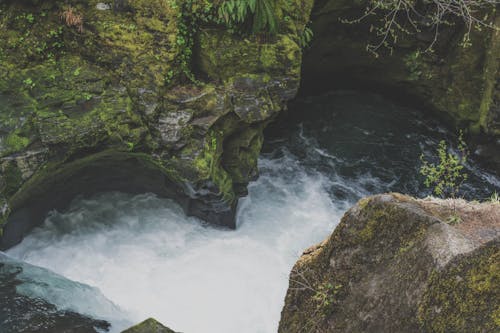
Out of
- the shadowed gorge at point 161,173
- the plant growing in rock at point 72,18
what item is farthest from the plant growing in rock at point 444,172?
the plant growing in rock at point 72,18

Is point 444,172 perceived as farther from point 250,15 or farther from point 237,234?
point 250,15

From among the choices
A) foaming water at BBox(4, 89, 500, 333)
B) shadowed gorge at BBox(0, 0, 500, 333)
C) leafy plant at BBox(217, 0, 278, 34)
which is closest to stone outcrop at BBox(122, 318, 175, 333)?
shadowed gorge at BBox(0, 0, 500, 333)

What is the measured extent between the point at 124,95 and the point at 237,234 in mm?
2985

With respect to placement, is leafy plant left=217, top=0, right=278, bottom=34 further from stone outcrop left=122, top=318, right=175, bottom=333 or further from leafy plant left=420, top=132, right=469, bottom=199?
stone outcrop left=122, top=318, right=175, bottom=333

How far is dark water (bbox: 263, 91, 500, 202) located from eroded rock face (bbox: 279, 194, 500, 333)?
208 inches

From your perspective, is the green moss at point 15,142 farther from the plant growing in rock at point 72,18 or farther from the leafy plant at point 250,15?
the leafy plant at point 250,15

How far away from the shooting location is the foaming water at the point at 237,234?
6930 millimetres

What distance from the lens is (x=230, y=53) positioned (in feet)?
24.7

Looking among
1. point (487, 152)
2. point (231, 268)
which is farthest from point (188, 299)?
point (487, 152)

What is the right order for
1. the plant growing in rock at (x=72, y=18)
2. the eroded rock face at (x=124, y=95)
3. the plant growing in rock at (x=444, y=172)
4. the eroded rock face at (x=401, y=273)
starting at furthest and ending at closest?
the plant growing in rock at (x=72, y=18)
the eroded rock face at (x=124, y=95)
the plant growing in rock at (x=444, y=172)
the eroded rock face at (x=401, y=273)

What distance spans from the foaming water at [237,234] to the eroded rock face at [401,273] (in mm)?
2793

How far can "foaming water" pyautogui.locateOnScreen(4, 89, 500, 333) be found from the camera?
6.93 meters

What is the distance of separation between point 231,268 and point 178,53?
3.45 meters

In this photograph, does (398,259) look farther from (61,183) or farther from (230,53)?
(61,183)
